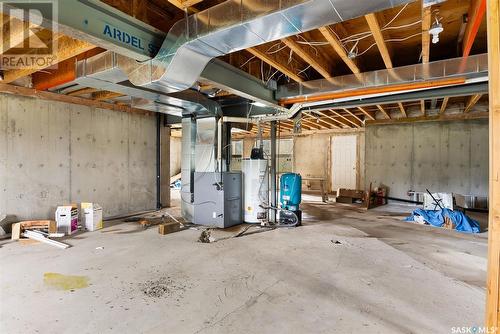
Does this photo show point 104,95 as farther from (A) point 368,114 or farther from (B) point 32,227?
(A) point 368,114

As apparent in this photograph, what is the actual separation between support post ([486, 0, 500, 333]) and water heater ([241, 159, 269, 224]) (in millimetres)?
3767

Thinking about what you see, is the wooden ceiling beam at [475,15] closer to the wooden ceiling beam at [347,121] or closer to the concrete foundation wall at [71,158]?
the wooden ceiling beam at [347,121]

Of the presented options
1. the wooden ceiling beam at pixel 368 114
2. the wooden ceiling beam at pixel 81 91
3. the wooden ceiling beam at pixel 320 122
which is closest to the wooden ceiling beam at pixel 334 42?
the wooden ceiling beam at pixel 368 114

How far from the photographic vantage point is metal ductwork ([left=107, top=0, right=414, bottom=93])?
1.70m

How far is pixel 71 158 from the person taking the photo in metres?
4.66

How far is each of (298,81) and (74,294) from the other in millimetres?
3548

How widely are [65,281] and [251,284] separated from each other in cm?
170

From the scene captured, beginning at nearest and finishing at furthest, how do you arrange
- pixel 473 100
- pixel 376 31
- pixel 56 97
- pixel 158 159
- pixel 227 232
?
1. pixel 376 31
2. pixel 227 232
3. pixel 56 97
4. pixel 473 100
5. pixel 158 159

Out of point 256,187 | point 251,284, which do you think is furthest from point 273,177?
point 251,284

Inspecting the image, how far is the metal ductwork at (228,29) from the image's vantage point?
1.70 m

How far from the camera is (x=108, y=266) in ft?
9.06

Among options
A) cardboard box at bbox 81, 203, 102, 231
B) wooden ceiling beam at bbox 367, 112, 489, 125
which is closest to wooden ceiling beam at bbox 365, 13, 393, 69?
cardboard box at bbox 81, 203, 102, 231

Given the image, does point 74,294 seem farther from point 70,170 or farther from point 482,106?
point 482,106

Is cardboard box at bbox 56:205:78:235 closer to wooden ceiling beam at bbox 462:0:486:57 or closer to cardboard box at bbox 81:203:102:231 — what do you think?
cardboard box at bbox 81:203:102:231
